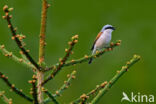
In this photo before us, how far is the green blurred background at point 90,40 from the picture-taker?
733 inches

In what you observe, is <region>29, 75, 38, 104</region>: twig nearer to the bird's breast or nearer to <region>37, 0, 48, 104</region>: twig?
<region>37, 0, 48, 104</region>: twig

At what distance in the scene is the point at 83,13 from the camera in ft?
99.3

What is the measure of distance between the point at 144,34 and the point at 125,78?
23.4 ft

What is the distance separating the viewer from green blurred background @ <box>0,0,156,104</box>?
1862 centimetres

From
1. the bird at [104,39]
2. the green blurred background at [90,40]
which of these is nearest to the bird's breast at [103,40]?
the bird at [104,39]

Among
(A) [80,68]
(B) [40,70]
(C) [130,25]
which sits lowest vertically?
(C) [130,25]

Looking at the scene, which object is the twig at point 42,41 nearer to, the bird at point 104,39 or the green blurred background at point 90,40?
the bird at point 104,39

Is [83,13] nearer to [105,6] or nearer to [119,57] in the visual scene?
[105,6]

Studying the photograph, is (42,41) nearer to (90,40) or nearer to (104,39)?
(104,39)

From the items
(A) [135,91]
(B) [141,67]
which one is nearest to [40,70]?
(A) [135,91]

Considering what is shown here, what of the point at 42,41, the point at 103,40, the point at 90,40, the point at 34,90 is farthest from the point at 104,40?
the point at 90,40

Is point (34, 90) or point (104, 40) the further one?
point (104, 40)

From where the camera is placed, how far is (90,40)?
70.6 ft

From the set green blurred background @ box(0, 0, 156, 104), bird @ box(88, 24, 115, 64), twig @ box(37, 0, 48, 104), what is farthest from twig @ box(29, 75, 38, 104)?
green blurred background @ box(0, 0, 156, 104)
